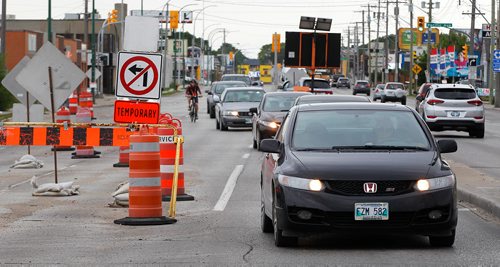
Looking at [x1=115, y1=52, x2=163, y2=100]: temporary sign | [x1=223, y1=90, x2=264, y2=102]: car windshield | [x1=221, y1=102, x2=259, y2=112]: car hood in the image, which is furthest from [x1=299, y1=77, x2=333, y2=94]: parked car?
[x1=115, y1=52, x2=163, y2=100]: temporary sign

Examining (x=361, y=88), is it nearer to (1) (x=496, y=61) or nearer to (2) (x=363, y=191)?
(1) (x=496, y=61)

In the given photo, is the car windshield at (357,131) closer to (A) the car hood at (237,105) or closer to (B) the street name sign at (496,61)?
(A) the car hood at (237,105)

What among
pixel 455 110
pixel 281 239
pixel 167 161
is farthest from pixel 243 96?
pixel 281 239

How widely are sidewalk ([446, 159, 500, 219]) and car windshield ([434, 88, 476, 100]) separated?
1640 cm

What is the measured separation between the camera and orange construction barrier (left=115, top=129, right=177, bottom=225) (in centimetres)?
1359

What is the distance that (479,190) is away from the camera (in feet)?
54.8

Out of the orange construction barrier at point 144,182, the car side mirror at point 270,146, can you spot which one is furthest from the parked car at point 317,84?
the car side mirror at point 270,146

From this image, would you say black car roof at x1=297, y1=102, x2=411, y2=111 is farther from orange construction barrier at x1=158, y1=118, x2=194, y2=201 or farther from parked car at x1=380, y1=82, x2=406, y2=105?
parked car at x1=380, y1=82, x2=406, y2=105

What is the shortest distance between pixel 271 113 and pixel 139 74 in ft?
45.7

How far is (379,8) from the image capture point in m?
143

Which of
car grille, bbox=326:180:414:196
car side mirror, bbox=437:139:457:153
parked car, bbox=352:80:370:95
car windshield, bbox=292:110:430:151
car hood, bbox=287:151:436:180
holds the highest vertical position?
car windshield, bbox=292:110:430:151

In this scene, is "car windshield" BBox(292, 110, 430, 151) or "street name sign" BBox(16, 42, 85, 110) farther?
"street name sign" BBox(16, 42, 85, 110)

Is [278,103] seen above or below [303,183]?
below

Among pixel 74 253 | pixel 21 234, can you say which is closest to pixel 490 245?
pixel 74 253
